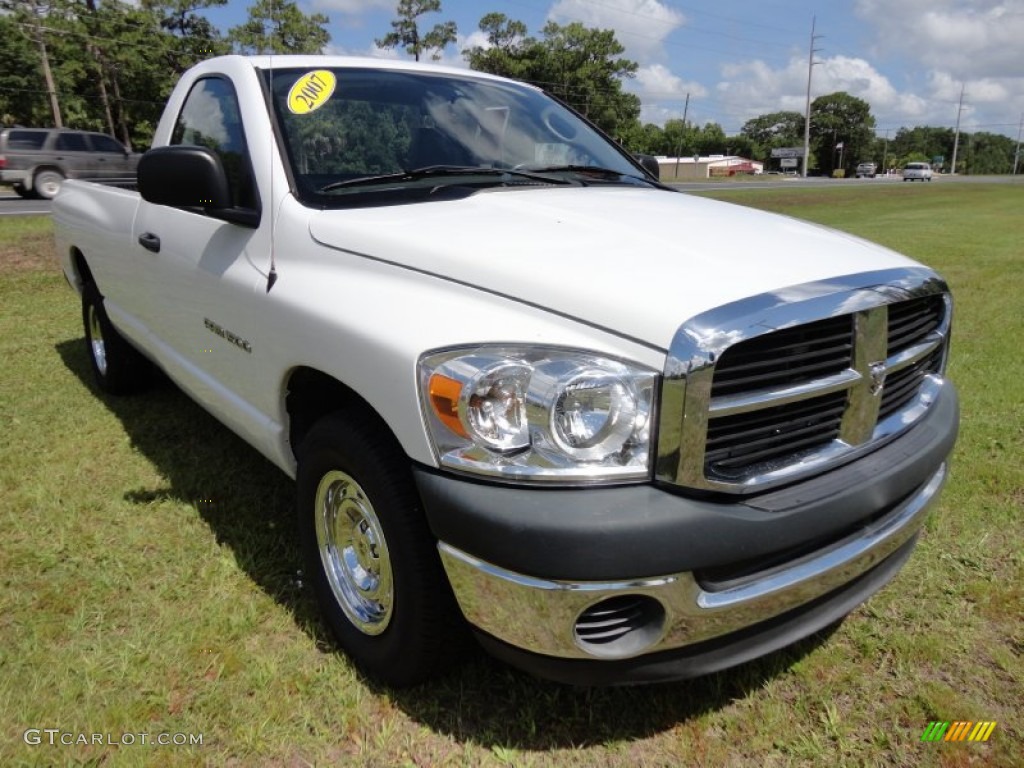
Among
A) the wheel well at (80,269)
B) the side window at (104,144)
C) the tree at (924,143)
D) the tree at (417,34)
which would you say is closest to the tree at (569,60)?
the tree at (417,34)

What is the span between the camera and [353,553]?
7.74 feet

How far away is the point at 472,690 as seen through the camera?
2.27m

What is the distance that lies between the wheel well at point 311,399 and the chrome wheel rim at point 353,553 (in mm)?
230

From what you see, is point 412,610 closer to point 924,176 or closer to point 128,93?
point 128,93

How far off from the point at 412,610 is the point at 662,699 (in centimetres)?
83

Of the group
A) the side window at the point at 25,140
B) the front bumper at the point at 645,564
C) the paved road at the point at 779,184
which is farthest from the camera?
the paved road at the point at 779,184

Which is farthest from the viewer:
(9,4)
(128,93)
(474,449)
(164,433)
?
(128,93)

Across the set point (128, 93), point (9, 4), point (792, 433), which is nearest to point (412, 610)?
point (792, 433)

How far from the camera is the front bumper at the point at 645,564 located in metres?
1.63

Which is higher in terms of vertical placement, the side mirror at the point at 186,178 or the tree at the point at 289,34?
the tree at the point at 289,34

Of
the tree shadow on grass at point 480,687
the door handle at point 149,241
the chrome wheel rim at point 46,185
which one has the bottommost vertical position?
the tree shadow on grass at point 480,687

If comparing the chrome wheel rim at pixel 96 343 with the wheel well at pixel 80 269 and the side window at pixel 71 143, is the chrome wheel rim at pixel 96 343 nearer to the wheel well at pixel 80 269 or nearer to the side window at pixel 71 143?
the wheel well at pixel 80 269

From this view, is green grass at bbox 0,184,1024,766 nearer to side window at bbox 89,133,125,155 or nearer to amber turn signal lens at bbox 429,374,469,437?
amber turn signal lens at bbox 429,374,469,437

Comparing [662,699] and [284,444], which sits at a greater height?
[284,444]
